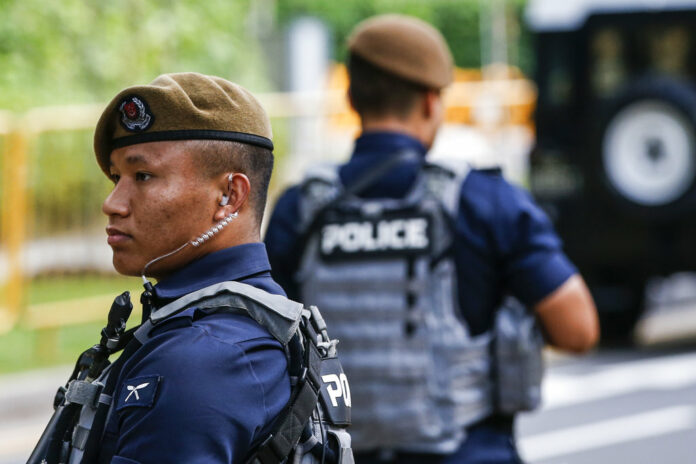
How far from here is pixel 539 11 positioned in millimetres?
10492

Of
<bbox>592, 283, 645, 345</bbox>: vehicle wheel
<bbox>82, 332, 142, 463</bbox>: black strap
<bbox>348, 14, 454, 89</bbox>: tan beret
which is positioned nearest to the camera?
<bbox>82, 332, 142, 463</bbox>: black strap

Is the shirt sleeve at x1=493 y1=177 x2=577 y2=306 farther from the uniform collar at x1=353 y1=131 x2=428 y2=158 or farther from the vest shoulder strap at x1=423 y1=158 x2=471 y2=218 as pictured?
the uniform collar at x1=353 y1=131 x2=428 y2=158

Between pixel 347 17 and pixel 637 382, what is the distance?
3625cm

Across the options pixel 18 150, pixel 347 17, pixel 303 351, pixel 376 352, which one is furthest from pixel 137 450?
pixel 347 17

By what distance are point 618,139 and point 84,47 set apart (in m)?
8.23

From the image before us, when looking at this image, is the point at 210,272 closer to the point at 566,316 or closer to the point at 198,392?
the point at 198,392

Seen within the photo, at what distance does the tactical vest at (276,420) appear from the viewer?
1.69 meters

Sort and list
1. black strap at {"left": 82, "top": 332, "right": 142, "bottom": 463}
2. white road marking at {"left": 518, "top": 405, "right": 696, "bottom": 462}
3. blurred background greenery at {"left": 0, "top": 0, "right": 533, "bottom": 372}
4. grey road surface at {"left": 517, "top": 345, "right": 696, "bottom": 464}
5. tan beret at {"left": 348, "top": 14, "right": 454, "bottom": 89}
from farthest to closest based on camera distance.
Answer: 1. blurred background greenery at {"left": 0, "top": 0, "right": 533, "bottom": 372}
2. white road marking at {"left": 518, "top": 405, "right": 696, "bottom": 462}
3. grey road surface at {"left": 517, "top": 345, "right": 696, "bottom": 464}
4. tan beret at {"left": 348, "top": 14, "right": 454, "bottom": 89}
5. black strap at {"left": 82, "top": 332, "right": 142, "bottom": 463}

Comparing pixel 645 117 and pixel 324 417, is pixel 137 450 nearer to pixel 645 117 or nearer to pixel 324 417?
pixel 324 417

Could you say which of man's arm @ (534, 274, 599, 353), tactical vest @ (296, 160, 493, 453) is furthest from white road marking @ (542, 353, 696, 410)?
tactical vest @ (296, 160, 493, 453)

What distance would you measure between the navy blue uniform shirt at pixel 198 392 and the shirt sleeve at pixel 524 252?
123 centimetres

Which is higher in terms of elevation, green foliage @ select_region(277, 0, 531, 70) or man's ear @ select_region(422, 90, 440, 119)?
man's ear @ select_region(422, 90, 440, 119)

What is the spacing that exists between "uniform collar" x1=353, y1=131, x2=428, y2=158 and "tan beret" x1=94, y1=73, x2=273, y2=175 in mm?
1185

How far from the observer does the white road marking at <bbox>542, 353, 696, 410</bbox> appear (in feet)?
28.2
